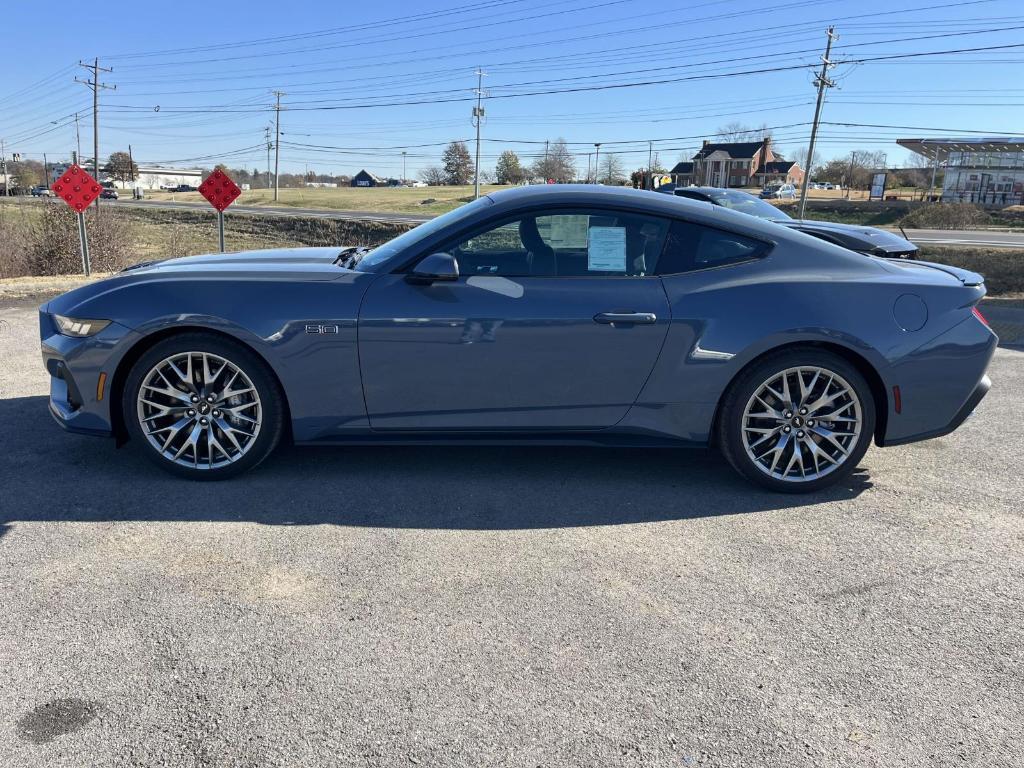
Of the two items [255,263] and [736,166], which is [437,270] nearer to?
[255,263]

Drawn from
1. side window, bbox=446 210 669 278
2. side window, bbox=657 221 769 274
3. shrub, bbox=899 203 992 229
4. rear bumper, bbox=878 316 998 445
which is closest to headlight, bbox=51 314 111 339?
side window, bbox=446 210 669 278

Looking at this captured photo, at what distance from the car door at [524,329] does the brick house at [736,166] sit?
102m

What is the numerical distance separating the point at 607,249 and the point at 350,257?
1.56 metres

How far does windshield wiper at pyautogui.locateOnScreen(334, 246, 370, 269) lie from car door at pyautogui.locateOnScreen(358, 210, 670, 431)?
0.50 metres

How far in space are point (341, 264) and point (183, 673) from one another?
2421 mm

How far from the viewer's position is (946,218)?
119ft

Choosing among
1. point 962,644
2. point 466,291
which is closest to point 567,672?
point 962,644

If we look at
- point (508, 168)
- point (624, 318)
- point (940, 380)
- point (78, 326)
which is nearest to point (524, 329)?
point (624, 318)

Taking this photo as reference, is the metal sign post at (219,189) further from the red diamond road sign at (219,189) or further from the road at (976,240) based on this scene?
the road at (976,240)

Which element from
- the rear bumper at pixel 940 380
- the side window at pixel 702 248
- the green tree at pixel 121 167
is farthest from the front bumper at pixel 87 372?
the green tree at pixel 121 167

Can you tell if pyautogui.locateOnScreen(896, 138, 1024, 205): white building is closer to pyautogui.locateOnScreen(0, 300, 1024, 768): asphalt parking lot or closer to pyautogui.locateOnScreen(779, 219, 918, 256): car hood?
pyautogui.locateOnScreen(779, 219, 918, 256): car hood

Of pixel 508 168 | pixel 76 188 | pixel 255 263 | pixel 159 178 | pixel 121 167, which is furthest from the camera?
pixel 159 178

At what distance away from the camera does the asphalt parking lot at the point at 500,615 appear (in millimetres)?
2193

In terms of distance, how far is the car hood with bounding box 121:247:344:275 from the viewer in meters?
4.07
